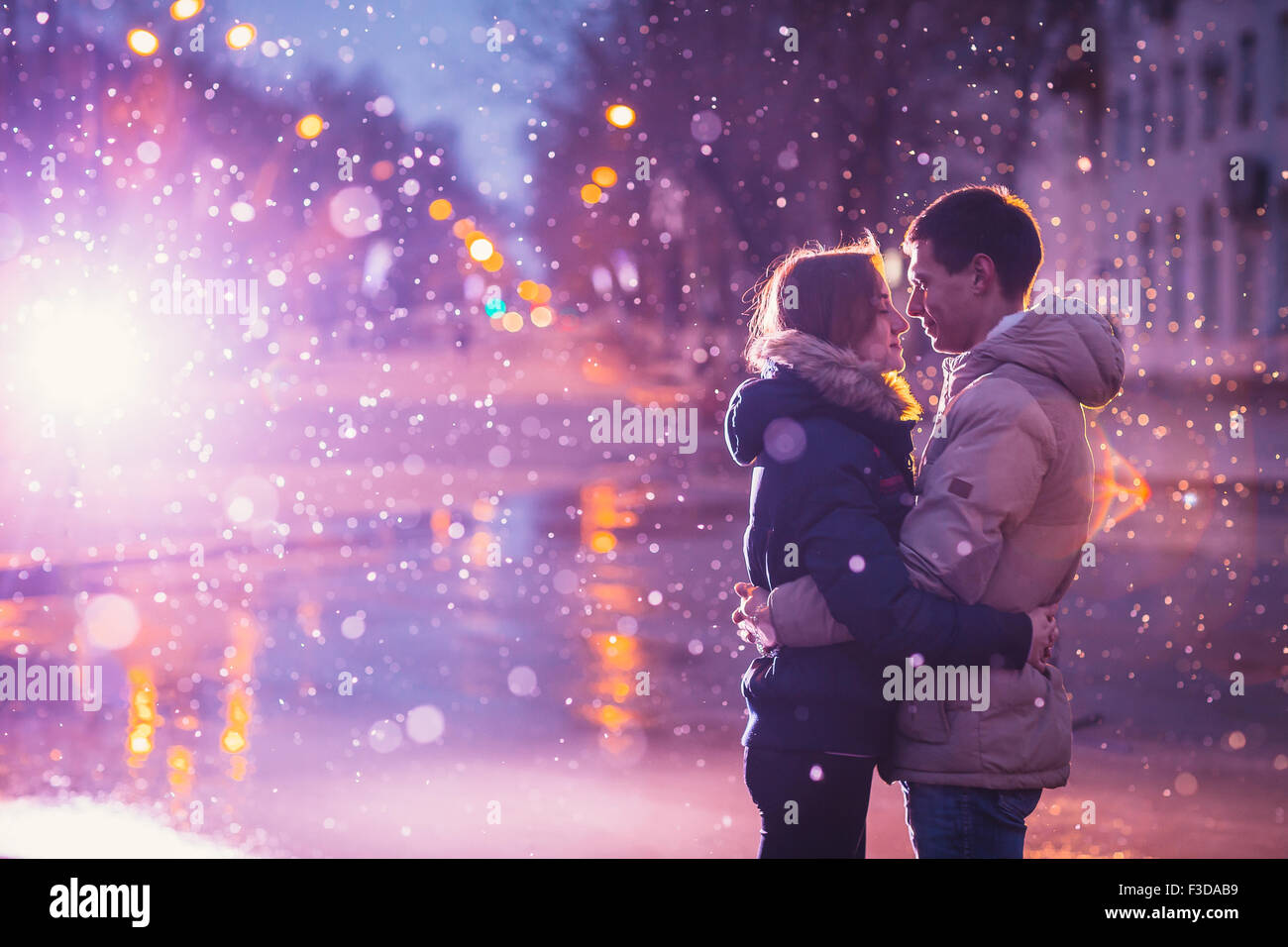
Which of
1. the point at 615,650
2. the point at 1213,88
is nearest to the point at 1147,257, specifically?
the point at 1213,88

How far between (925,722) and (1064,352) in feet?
2.78

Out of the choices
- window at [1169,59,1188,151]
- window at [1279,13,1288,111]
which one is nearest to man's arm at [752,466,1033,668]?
window at [1279,13,1288,111]

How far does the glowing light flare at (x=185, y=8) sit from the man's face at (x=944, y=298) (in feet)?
31.8

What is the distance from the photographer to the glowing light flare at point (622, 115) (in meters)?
25.8

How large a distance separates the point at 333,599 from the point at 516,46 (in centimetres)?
1733

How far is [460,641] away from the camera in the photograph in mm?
9914

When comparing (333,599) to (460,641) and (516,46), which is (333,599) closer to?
(460,641)

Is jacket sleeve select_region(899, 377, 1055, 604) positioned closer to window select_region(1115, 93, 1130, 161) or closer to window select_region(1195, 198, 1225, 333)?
window select_region(1195, 198, 1225, 333)

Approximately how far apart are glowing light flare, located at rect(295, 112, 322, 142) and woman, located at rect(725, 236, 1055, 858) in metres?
48.7

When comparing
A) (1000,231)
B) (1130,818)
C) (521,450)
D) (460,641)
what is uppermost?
(521,450)

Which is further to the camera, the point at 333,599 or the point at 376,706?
the point at 333,599

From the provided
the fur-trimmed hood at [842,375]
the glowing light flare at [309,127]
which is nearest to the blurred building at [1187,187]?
the glowing light flare at [309,127]

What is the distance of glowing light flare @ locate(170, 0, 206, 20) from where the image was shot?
11250mm
